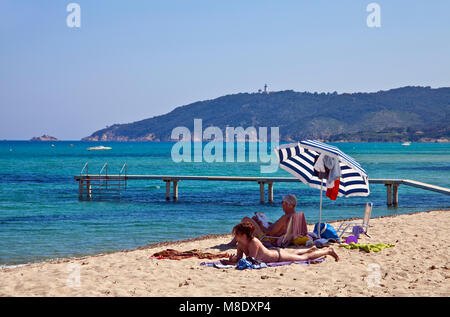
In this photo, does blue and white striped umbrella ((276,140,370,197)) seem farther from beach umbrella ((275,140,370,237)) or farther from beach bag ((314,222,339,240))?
beach bag ((314,222,339,240))

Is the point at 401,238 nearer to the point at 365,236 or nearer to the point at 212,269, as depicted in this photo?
the point at 365,236

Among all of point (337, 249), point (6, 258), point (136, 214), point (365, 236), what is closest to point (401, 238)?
point (365, 236)

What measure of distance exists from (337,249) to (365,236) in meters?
2.04

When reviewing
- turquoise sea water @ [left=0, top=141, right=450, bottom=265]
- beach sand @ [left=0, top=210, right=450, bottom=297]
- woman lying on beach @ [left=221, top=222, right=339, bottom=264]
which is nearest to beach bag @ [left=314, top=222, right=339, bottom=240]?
beach sand @ [left=0, top=210, right=450, bottom=297]

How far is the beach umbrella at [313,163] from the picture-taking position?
10820 millimetres

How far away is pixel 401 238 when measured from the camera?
39.5 ft

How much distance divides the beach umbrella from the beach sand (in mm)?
1512

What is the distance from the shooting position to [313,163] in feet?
39.9

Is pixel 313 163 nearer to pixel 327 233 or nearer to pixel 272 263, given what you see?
pixel 327 233

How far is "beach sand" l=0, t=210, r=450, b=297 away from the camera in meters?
7.32

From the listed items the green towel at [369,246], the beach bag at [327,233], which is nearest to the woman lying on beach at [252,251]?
the green towel at [369,246]

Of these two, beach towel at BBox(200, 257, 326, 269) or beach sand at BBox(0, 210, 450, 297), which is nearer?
beach sand at BBox(0, 210, 450, 297)

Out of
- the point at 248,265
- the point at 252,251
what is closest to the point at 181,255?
the point at 252,251

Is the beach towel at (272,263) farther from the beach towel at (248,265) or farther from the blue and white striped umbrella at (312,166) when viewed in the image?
the blue and white striped umbrella at (312,166)
